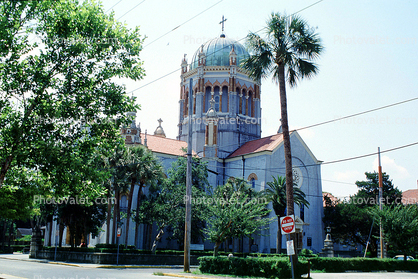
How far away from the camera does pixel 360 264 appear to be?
3003 centimetres

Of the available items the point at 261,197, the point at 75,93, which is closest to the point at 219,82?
the point at 261,197

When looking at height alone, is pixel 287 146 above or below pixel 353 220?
above

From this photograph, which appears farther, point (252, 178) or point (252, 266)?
point (252, 178)

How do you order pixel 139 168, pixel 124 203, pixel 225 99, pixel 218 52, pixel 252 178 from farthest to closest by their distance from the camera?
pixel 218 52 → pixel 225 99 → pixel 252 178 → pixel 124 203 → pixel 139 168

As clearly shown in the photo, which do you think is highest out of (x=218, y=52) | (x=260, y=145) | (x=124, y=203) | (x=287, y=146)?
(x=218, y=52)

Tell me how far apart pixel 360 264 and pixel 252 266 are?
13088 millimetres

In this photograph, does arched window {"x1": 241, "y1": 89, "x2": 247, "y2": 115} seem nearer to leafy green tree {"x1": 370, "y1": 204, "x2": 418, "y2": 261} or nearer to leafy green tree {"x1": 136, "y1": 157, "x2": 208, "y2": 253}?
leafy green tree {"x1": 136, "y1": 157, "x2": 208, "y2": 253}

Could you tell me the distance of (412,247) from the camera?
32156mm

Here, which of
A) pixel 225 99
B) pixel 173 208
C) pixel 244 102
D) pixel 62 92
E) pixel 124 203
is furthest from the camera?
pixel 244 102

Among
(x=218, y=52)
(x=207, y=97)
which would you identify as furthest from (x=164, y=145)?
(x=218, y=52)

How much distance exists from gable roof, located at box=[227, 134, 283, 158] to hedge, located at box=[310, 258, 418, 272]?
1811 centimetres

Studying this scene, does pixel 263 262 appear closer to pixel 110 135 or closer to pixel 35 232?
pixel 110 135

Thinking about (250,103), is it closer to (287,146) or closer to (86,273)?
(287,146)

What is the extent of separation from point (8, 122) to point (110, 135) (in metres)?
3.71
